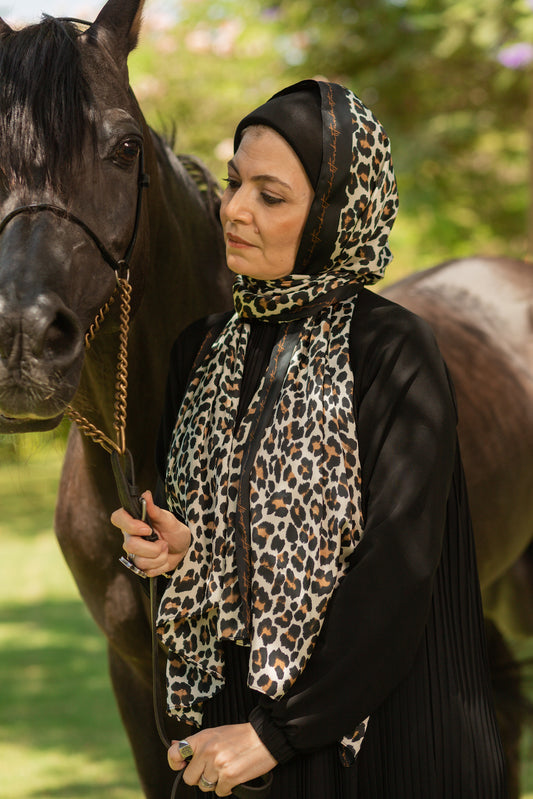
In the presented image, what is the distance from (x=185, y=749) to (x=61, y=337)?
69 cm

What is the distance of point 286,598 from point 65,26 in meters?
1.15

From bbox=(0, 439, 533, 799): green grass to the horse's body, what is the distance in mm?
303

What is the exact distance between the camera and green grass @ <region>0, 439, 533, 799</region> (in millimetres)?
3736

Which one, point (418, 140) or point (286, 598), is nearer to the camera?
point (286, 598)

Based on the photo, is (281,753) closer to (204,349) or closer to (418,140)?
(204,349)

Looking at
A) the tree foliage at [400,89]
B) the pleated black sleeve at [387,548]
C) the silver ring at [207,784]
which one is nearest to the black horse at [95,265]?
the pleated black sleeve at [387,548]

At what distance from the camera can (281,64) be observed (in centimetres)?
941

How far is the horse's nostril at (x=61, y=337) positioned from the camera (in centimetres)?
148

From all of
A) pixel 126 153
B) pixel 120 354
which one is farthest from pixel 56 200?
pixel 120 354

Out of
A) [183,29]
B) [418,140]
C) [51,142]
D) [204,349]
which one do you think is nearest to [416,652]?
[204,349]

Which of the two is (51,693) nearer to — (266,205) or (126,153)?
(126,153)

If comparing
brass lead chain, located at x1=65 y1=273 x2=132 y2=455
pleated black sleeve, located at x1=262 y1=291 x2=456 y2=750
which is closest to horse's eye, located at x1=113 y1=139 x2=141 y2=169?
brass lead chain, located at x1=65 y1=273 x2=132 y2=455

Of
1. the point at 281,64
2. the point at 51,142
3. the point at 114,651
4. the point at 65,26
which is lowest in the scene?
the point at 114,651

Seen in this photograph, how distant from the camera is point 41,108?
1610mm
